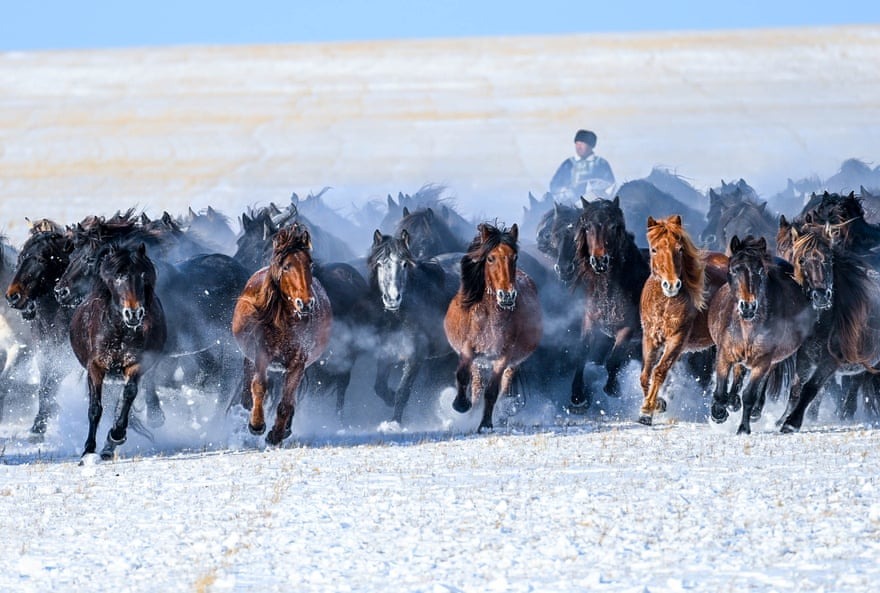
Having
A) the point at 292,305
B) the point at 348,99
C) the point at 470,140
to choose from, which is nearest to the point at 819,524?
the point at 292,305

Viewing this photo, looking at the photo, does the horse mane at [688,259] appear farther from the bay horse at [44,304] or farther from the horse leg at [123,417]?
the bay horse at [44,304]

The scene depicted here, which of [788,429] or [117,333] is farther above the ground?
[117,333]

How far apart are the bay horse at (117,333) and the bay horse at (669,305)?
3.58 meters

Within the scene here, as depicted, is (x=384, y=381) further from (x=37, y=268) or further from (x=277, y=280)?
(x=37, y=268)

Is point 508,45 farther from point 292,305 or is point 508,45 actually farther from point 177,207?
point 292,305

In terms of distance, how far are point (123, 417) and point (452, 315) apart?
282 cm

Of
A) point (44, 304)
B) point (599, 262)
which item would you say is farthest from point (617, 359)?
point (44, 304)

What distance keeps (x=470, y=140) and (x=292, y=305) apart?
33143 mm

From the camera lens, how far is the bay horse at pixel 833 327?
41.0ft

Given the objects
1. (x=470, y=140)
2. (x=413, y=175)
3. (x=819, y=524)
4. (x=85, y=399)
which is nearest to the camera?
(x=819, y=524)

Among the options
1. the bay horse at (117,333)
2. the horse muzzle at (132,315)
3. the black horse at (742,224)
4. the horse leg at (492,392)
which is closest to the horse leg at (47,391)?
the bay horse at (117,333)

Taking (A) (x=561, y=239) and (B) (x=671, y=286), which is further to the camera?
(A) (x=561, y=239)

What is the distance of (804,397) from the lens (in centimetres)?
1255

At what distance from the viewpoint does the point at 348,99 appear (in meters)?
52.5
